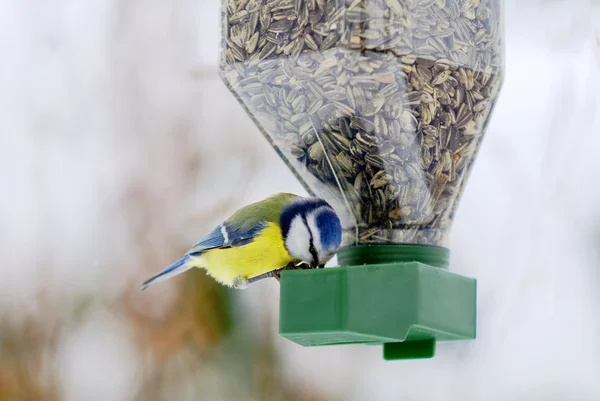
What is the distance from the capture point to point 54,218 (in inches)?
123

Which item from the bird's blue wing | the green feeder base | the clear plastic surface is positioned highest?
the clear plastic surface

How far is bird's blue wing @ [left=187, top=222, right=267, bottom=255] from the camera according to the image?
72.4 inches

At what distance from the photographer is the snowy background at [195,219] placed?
8.99ft

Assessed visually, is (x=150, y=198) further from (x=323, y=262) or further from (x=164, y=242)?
(x=323, y=262)

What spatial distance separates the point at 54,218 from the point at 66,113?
445 millimetres

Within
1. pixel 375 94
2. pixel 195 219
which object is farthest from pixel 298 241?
pixel 195 219

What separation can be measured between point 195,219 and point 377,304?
172cm

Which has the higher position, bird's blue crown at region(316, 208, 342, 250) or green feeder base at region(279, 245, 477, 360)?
bird's blue crown at region(316, 208, 342, 250)

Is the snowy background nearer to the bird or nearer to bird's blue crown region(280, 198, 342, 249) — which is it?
the bird

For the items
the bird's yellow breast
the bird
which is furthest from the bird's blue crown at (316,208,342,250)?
the bird's yellow breast

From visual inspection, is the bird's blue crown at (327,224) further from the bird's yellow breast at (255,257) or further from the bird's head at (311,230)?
the bird's yellow breast at (255,257)

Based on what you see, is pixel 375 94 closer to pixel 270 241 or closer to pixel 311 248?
pixel 311 248

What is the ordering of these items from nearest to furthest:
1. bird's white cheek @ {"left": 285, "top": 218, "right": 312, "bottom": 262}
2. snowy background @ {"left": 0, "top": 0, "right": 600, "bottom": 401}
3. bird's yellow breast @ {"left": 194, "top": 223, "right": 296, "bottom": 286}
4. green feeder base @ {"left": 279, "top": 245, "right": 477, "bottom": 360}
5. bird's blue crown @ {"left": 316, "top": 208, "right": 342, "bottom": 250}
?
green feeder base @ {"left": 279, "top": 245, "right": 477, "bottom": 360} → bird's blue crown @ {"left": 316, "top": 208, "right": 342, "bottom": 250} → bird's white cheek @ {"left": 285, "top": 218, "right": 312, "bottom": 262} → bird's yellow breast @ {"left": 194, "top": 223, "right": 296, "bottom": 286} → snowy background @ {"left": 0, "top": 0, "right": 600, "bottom": 401}

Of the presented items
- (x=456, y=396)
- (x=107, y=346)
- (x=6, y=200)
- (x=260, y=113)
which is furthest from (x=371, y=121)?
(x=6, y=200)
